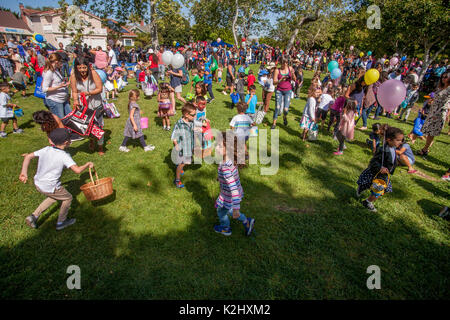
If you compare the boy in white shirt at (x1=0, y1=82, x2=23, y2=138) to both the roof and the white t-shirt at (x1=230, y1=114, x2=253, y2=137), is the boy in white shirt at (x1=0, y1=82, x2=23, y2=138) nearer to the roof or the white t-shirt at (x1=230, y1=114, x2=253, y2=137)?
the white t-shirt at (x1=230, y1=114, x2=253, y2=137)

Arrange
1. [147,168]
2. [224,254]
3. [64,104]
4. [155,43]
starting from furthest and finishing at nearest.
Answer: [155,43]
[64,104]
[147,168]
[224,254]

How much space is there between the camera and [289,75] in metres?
7.59

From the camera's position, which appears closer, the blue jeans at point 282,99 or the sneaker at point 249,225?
the sneaker at point 249,225

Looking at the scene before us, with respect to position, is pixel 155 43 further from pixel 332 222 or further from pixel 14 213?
pixel 332 222

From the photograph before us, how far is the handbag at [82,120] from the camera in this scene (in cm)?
525

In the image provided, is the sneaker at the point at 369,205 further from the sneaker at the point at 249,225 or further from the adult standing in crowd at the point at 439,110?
the adult standing in crowd at the point at 439,110

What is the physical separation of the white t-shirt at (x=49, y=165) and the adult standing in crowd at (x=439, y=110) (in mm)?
9025

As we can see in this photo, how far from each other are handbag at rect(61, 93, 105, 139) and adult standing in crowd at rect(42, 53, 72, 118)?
86 cm

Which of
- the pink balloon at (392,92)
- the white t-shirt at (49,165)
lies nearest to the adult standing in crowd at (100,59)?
the white t-shirt at (49,165)

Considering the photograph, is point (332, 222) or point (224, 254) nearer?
point (224, 254)

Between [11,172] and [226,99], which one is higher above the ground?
[226,99]

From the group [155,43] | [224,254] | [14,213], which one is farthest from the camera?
[155,43]
